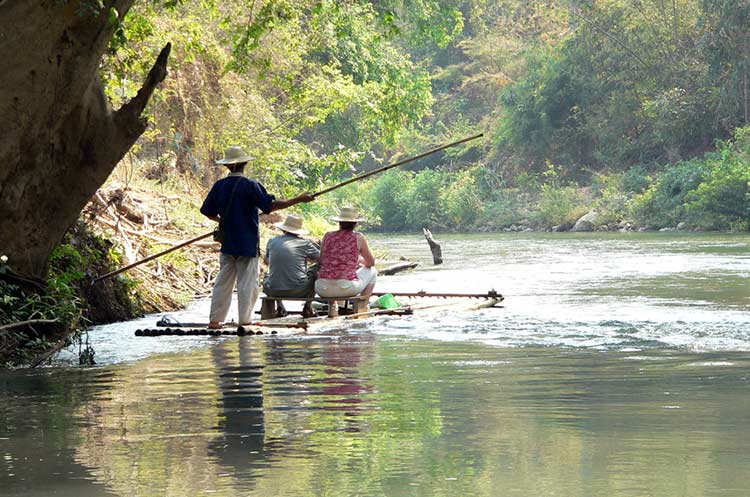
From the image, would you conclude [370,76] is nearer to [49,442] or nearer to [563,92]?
[563,92]

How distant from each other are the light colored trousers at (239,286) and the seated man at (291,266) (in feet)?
3.60

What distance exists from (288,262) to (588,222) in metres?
40.0

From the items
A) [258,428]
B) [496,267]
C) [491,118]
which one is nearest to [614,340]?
[258,428]

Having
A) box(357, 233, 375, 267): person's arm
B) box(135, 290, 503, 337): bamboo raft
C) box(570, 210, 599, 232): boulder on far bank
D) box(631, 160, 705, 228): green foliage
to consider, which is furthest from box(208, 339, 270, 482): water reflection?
box(570, 210, 599, 232): boulder on far bank

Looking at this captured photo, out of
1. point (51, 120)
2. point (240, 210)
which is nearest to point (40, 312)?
point (51, 120)

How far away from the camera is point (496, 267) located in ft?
96.4

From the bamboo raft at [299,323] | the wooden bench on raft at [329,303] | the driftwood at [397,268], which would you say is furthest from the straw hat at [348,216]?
the driftwood at [397,268]

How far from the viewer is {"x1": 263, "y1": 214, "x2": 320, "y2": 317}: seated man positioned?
15.1 m

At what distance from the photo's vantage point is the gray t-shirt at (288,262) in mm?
15148

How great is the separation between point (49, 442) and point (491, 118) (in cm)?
6572

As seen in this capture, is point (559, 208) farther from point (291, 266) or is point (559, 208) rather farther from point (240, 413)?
point (240, 413)

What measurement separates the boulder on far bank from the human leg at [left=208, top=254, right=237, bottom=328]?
40727 mm

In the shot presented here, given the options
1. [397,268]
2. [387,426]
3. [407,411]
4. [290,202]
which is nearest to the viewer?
[387,426]

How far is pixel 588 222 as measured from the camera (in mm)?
54094
